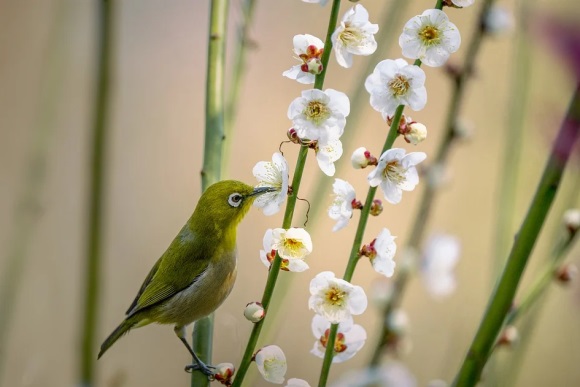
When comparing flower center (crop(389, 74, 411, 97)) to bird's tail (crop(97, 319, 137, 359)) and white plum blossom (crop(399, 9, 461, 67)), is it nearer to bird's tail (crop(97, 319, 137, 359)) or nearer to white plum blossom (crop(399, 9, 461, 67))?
white plum blossom (crop(399, 9, 461, 67))

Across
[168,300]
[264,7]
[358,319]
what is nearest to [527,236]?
[168,300]

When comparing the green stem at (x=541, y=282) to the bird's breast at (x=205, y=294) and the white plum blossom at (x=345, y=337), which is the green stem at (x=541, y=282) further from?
the bird's breast at (x=205, y=294)

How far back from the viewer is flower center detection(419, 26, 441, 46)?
0.54 meters

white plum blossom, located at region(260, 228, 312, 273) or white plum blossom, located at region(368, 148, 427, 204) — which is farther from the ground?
white plum blossom, located at region(368, 148, 427, 204)

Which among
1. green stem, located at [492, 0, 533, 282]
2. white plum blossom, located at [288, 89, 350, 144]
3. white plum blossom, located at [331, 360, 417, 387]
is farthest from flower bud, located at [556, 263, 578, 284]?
white plum blossom, located at [288, 89, 350, 144]

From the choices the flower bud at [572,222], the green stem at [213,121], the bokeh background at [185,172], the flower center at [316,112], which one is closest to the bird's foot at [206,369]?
the green stem at [213,121]

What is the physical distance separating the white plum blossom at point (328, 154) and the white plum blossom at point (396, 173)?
0.03 m

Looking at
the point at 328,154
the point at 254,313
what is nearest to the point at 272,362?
the point at 254,313

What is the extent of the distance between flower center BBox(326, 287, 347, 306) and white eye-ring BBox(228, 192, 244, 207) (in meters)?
0.16

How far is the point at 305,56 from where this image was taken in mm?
530

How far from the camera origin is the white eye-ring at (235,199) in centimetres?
67

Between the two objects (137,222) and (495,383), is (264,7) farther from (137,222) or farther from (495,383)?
(495,383)

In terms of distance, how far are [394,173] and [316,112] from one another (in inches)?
2.8

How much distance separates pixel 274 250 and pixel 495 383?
0.43 m
